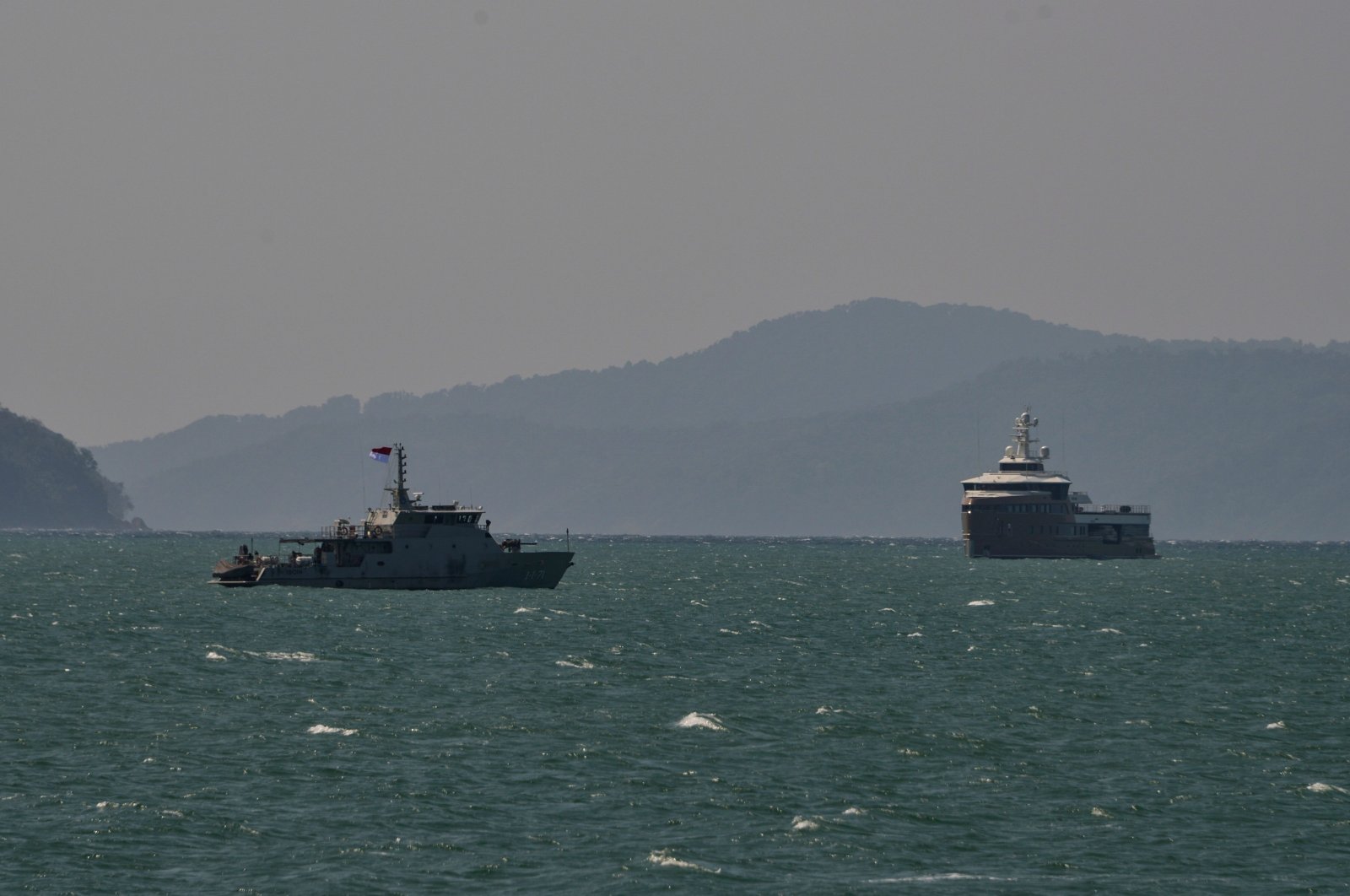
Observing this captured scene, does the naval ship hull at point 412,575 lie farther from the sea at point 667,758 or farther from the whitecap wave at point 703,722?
the whitecap wave at point 703,722

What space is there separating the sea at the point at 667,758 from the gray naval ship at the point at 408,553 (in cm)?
2344

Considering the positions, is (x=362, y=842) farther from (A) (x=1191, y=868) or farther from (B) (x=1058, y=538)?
(B) (x=1058, y=538)

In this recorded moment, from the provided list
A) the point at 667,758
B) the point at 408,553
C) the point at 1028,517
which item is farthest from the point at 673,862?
the point at 1028,517

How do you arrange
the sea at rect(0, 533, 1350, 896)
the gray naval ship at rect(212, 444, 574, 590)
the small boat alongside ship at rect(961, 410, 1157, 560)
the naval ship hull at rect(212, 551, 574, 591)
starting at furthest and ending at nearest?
the small boat alongside ship at rect(961, 410, 1157, 560) < the naval ship hull at rect(212, 551, 574, 591) < the gray naval ship at rect(212, 444, 574, 590) < the sea at rect(0, 533, 1350, 896)

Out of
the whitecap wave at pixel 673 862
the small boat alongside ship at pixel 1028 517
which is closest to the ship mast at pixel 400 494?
the whitecap wave at pixel 673 862

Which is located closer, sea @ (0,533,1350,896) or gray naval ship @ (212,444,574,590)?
sea @ (0,533,1350,896)

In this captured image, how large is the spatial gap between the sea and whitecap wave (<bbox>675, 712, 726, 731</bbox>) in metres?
0.12

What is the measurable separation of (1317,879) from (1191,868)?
217 cm

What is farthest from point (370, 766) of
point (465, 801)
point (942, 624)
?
point (942, 624)

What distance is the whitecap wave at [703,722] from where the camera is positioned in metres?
50.1

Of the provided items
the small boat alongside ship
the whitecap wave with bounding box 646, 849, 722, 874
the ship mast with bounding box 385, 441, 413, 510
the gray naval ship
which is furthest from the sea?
the small boat alongside ship

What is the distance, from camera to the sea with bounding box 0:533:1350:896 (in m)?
33.7

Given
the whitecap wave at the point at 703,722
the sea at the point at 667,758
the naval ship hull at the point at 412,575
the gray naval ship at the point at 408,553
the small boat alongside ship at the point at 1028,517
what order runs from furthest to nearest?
the small boat alongside ship at the point at 1028,517 < the naval ship hull at the point at 412,575 < the gray naval ship at the point at 408,553 < the whitecap wave at the point at 703,722 < the sea at the point at 667,758

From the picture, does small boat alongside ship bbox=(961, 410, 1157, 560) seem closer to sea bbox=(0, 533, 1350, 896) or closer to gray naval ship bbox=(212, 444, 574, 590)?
gray naval ship bbox=(212, 444, 574, 590)
